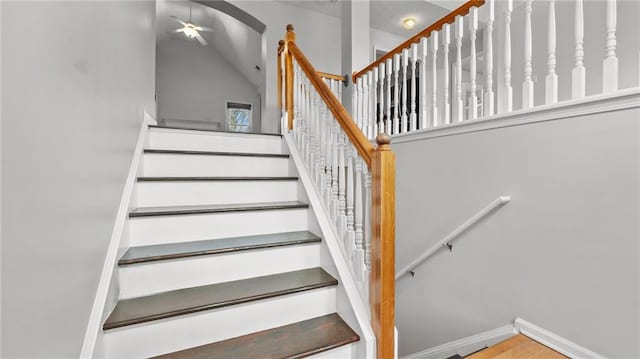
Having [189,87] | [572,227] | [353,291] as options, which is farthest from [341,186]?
[189,87]

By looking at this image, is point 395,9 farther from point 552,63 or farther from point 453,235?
point 453,235

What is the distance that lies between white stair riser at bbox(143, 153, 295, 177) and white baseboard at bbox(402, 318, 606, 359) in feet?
5.56

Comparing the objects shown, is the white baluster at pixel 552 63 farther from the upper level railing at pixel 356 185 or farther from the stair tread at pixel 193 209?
the stair tread at pixel 193 209

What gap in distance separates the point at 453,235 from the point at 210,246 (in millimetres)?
1624

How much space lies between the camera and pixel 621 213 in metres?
1.33

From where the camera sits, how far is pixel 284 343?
1188 millimetres

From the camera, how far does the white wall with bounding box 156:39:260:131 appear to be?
6734 millimetres

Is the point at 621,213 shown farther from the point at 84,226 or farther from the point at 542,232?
the point at 84,226

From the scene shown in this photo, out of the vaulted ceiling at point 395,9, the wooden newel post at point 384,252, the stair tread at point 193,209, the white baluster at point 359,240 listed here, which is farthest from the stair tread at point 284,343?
the vaulted ceiling at point 395,9

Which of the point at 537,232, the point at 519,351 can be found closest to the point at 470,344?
the point at 519,351

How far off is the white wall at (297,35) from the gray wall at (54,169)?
343 centimetres

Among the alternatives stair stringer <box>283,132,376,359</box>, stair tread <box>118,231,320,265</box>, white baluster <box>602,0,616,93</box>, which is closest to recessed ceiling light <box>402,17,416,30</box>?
white baluster <box>602,0,616,93</box>

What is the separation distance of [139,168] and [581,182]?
2412 millimetres

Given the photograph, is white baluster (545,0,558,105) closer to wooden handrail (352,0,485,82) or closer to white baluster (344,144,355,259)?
wooden handrail (352,0,485,82)
